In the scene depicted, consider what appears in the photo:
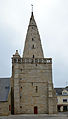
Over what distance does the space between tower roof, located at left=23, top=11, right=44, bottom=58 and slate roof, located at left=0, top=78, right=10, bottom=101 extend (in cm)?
705

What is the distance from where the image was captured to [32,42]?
42.3 metres

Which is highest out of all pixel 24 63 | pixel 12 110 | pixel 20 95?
pixel 24 63

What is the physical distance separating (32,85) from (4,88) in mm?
6023

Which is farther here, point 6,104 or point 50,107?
point 50,107

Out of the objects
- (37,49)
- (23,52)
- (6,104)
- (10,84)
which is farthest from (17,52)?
(6,104)

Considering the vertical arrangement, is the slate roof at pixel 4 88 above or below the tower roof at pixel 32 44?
below

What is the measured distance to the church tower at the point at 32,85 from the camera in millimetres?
39312

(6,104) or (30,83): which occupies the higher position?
(30,83)

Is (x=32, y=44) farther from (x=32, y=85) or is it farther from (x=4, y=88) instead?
(x=4, y=88)

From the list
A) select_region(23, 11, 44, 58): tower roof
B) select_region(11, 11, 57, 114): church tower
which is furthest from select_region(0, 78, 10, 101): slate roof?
select_region(23, 11, 44, 58): tower roof

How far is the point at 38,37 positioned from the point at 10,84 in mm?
12426

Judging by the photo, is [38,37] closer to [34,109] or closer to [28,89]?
[28,89]

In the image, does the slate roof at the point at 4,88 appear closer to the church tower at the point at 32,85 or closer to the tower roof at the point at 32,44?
the church tower at the point at 32,85

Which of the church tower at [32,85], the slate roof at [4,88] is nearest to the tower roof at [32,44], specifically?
the church tower at [32,85]
